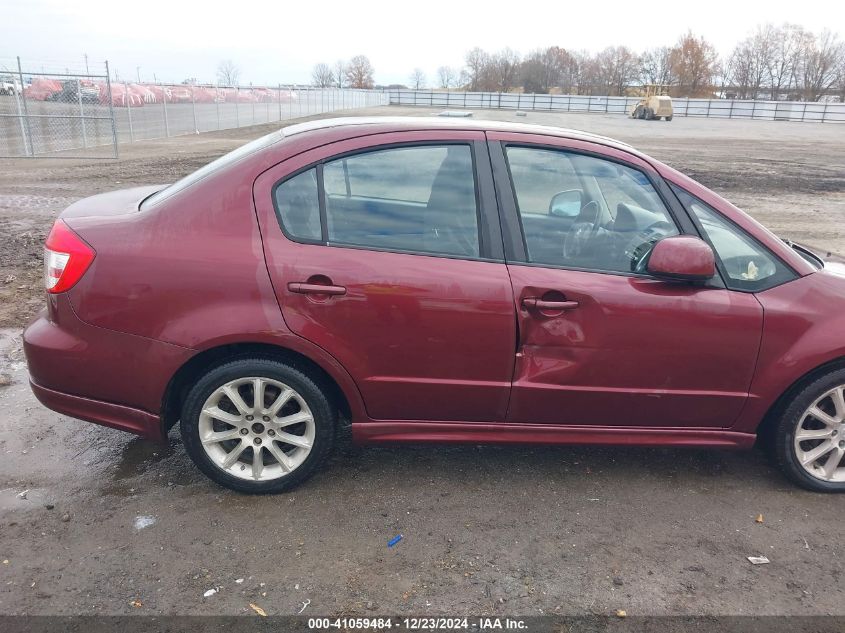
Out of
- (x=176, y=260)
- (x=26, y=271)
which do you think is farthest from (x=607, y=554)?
(x=26, y=271)

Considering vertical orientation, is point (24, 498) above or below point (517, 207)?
below

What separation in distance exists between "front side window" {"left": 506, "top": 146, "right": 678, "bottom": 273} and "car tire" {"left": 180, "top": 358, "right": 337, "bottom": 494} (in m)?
1.25

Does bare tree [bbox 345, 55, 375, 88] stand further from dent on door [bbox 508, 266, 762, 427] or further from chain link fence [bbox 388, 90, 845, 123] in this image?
dent on door [bbox 508, 266, 762, 427]

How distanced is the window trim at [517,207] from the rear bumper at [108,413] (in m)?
1.82

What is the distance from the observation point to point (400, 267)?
293cm

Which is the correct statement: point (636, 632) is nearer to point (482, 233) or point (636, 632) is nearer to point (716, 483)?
point (716, 483)

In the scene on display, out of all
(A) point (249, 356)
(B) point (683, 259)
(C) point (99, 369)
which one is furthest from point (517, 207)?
(C) point (99, 369)

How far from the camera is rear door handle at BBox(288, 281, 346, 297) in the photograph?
9.47 ft

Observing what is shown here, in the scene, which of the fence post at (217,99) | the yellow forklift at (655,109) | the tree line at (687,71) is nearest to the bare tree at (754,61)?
the tree line at (687,71)

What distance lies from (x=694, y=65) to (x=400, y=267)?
325 ft

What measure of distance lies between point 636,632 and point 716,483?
1.29m

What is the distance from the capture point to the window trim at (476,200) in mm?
2963

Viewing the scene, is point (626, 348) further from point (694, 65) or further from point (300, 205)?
point (694, 65)

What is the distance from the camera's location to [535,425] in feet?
10.5
